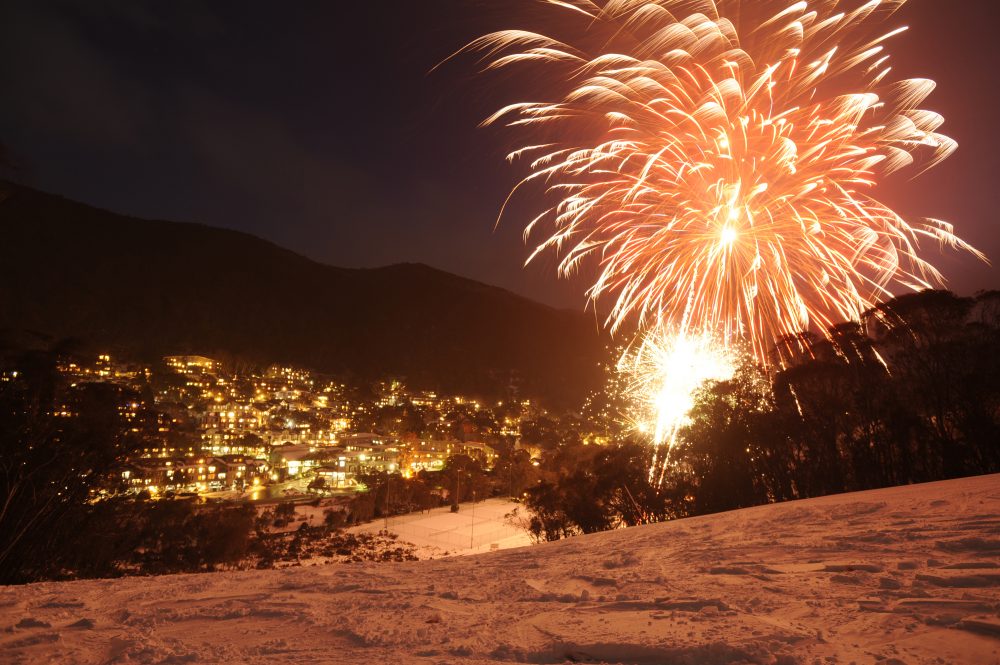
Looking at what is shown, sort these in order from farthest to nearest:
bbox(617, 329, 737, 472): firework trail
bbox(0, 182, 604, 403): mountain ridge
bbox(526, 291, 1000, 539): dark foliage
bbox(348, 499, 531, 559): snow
→ 1. bbox(0, 182, 604, 403): mountain ridge
2. bbox(348, 499, 531, 559): snow
3. bbox(617, 329, 737, 472): firework trail
4. bbox(526, 291, 1000, 539): dark foliage

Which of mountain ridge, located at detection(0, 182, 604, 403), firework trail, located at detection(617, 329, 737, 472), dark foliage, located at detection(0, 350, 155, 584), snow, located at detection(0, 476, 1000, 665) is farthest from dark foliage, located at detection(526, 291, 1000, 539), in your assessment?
mountain ridge, located at detection(0, 182, 604, 403)

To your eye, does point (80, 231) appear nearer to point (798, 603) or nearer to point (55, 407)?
point (55, 407)

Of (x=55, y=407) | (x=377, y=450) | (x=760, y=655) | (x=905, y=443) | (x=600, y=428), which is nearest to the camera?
(x=760, y=655)

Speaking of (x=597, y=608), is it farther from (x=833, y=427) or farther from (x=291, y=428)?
(x=291, y=428)

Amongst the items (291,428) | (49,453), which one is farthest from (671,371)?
(291,428)

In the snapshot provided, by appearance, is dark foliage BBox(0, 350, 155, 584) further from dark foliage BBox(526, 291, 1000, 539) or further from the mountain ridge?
the mountain ridge

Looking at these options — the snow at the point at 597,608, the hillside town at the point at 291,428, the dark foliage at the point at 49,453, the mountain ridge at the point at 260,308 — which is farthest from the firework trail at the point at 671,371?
the mountain ridge at the point at 260,308

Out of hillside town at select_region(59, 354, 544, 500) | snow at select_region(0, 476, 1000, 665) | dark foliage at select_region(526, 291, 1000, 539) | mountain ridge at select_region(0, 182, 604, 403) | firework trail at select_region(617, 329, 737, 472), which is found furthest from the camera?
mountain ridge at select_region(0, 182, 604, 403)

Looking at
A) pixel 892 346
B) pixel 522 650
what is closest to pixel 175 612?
pixel 522 650

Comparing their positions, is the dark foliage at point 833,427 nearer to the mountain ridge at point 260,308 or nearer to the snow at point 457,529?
the snow at point 457,529
